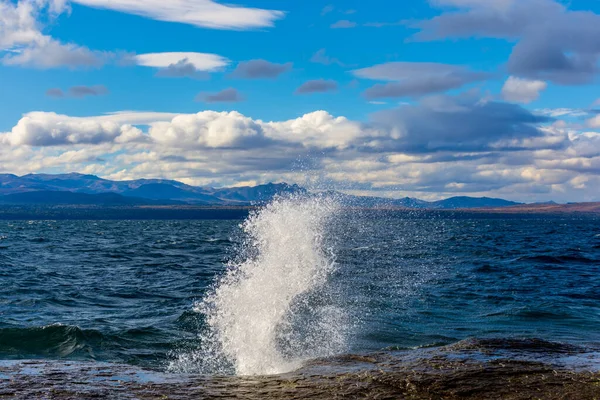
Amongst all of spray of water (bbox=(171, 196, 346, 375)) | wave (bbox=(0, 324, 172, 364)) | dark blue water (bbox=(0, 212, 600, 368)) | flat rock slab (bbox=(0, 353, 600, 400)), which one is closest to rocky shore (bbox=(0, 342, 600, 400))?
flat rock slab (bbox=(0, 353, 600, 400))

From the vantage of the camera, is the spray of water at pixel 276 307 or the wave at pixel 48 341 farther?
the wave at pixel 48 341

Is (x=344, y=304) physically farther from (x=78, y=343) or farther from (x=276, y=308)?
(x=78, y=343)

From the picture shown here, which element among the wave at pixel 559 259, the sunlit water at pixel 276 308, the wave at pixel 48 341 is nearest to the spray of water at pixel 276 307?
the sunlit water at pixel 276 308

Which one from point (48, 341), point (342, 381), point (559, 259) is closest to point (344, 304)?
point (48, 341)

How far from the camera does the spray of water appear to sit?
15086 millimetres

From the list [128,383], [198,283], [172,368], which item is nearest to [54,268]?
[198,283]

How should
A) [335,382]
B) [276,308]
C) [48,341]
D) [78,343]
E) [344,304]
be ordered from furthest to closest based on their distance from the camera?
[344,304] → [276,308] → [48,341] → [78,343] → [335,382]

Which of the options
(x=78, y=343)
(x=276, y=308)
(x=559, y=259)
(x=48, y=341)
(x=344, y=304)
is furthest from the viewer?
(x=559, y=259)

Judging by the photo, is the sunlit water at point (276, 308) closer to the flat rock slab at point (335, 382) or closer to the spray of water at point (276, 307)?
the spray of water at point (276, 307)

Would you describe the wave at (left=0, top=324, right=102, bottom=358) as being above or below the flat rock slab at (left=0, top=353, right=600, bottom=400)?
below

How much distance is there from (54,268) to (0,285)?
32.2 ft

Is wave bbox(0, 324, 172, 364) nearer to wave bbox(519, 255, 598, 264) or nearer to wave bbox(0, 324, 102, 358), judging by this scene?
wave bbox(0, 324, 102, 358)

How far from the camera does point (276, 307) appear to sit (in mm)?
19703

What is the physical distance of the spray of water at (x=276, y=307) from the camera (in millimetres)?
15086
